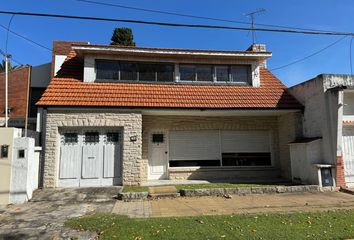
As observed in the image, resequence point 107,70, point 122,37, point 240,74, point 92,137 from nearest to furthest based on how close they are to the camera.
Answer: point 92,137 → point 107,70 → point 240,74 → point 122,37

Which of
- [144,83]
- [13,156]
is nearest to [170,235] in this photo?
[13,156]

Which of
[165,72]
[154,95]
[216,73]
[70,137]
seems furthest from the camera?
[216,73]

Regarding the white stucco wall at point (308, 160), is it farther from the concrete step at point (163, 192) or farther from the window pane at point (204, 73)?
the concrete step at point (163, 192)

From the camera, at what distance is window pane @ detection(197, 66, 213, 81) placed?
1510cm

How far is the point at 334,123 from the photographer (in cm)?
1209

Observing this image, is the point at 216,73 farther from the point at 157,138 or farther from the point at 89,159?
→ the point at 89,159

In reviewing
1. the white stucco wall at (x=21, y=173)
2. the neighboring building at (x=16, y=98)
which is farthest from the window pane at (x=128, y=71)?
the neighboring building at (x=16, y=98)

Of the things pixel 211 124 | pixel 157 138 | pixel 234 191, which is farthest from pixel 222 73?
pixel 234 191

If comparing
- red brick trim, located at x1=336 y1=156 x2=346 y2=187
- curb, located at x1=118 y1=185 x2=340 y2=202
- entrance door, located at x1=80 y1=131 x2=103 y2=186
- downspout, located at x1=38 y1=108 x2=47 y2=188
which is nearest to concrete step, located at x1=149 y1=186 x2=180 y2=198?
curb, located at x1=118 y1=185 x2=340 y2=202

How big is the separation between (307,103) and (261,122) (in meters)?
2.48

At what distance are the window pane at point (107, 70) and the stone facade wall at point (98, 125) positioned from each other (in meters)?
2.25

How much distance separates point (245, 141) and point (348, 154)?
14.9ft

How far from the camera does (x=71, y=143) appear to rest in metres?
12.6

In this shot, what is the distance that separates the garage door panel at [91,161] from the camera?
1245 centimetres
